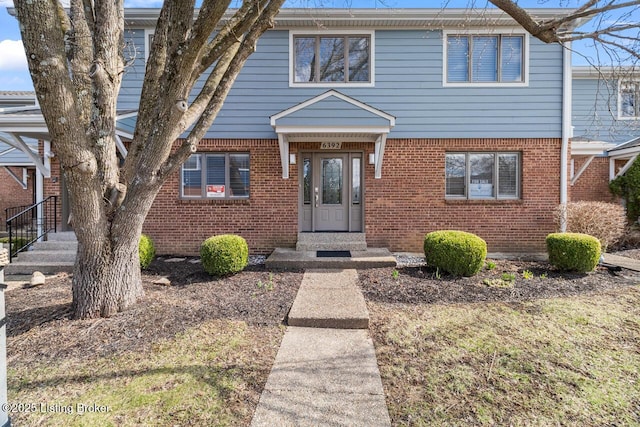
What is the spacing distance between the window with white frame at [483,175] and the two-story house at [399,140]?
0.03 meters

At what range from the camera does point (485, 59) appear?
805cm

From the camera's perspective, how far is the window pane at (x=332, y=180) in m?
8.48

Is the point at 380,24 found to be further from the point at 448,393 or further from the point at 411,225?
the point at 448,393

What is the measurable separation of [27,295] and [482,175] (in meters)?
9.74

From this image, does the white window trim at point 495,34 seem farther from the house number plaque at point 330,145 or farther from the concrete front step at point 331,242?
the concrete front step at point 331,242

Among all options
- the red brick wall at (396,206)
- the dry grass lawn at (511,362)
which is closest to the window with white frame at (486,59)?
the red brick wall at (396,206)

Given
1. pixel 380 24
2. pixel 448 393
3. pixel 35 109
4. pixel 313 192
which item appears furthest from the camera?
pixel 313 192

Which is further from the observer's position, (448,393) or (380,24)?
(380,24)

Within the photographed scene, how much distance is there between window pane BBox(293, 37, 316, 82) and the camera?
811 cm

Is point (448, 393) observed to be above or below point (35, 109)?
below

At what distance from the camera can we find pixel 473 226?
823 centimetres

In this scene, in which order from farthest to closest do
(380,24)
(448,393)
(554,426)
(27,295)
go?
(380,24) → (27,295) → (448,393) → (554,426)

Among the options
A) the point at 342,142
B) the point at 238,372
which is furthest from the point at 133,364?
the point at 342,142

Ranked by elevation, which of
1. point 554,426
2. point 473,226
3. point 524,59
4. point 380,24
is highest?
point 380,24
